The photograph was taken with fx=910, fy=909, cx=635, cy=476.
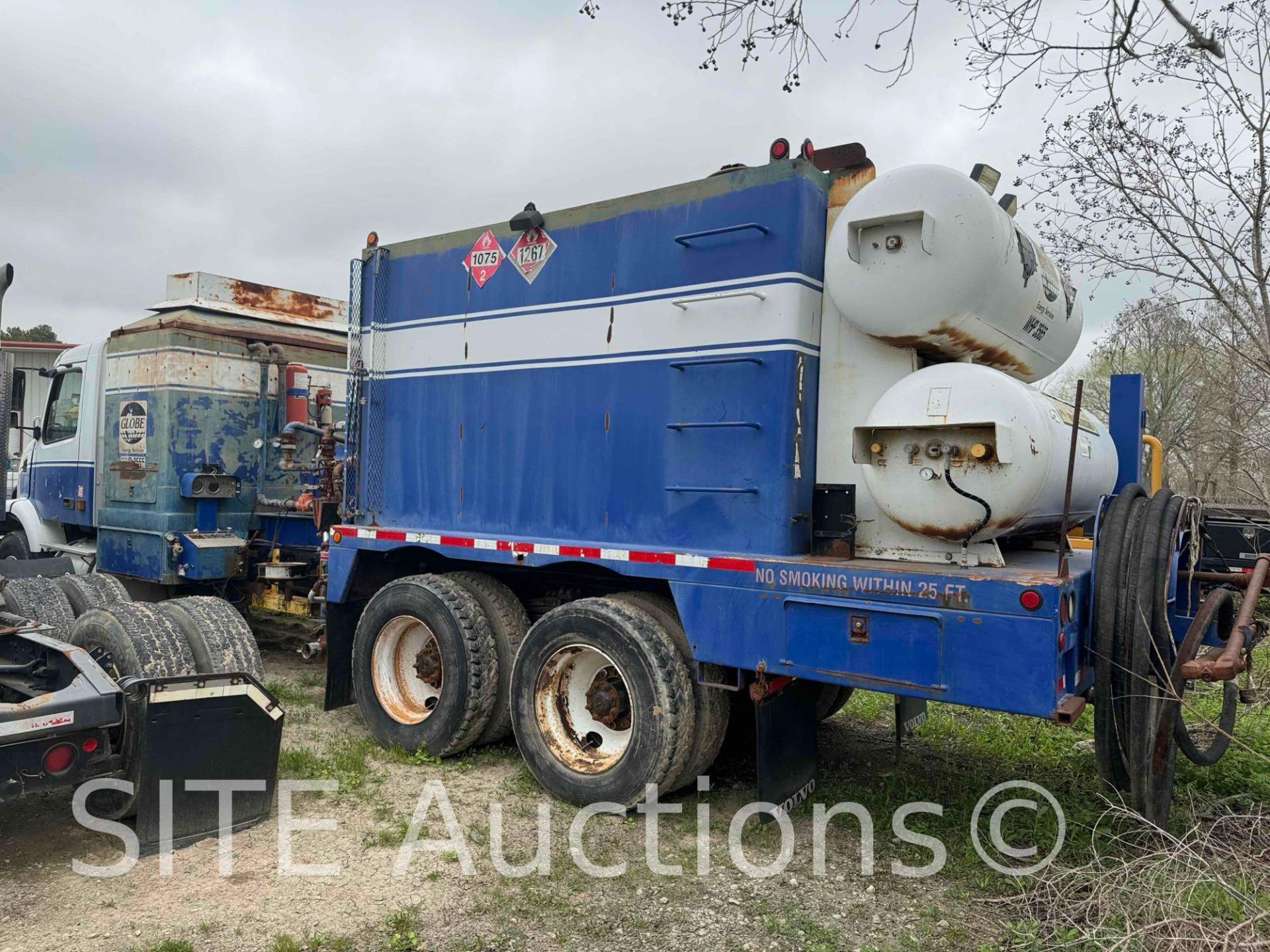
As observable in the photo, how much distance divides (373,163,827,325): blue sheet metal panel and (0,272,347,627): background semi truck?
7.61 feet

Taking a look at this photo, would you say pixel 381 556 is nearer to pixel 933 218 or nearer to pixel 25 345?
pixel 933 218

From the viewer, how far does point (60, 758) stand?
385 centimetres

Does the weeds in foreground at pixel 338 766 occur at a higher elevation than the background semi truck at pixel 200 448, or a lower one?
lower

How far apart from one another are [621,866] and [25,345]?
2380cm

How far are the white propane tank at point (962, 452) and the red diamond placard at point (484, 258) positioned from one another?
8.89 feet

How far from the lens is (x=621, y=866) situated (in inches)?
162

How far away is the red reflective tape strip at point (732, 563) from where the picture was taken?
432 centimetres

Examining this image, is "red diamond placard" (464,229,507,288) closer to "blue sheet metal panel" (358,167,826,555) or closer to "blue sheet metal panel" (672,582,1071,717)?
"blue sheet metal panel" (358,167,826,555)

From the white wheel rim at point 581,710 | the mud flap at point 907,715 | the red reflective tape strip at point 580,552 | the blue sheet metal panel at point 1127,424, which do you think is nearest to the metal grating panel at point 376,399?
the red reflective tape strip at point 580,552

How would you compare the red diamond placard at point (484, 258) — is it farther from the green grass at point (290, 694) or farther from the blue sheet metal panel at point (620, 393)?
the green grass at point (290, 694)

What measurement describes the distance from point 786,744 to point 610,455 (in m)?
1.79

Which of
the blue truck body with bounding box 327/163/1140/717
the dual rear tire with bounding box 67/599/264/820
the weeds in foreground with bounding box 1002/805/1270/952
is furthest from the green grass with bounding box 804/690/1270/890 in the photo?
the dual rear tire with bounding box 67/599/264/820

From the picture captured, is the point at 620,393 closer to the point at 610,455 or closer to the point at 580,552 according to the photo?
the point at 610,455

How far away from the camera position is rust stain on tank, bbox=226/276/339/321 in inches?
338
